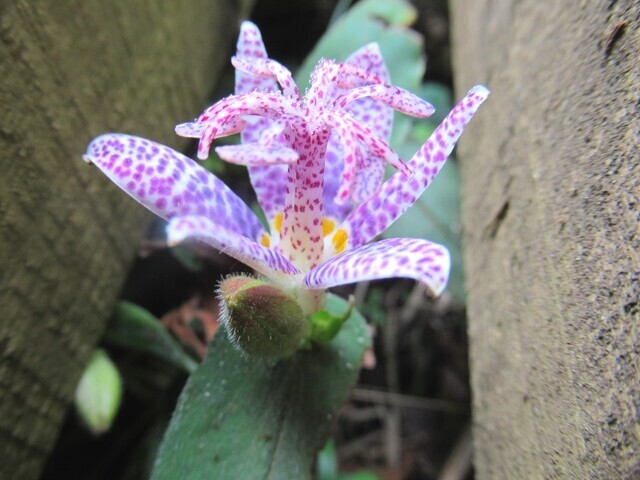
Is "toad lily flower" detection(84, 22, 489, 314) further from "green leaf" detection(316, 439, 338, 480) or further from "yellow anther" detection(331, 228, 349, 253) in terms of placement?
"green leaf" detection(316, 439, 338, 480)

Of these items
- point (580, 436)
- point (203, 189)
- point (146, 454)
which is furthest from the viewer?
point (146, 454)

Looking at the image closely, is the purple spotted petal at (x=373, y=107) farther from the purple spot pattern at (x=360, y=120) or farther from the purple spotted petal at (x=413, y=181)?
the purple spotted petal at (x=413, y=181)

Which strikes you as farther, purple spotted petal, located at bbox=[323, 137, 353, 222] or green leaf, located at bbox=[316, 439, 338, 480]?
green leaf, located at bbox=[316, 439, 338, 480]

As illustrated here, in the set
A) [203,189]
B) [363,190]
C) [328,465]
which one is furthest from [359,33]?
[328,465]

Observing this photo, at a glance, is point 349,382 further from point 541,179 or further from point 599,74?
point 599,74

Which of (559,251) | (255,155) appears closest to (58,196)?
(255,155)

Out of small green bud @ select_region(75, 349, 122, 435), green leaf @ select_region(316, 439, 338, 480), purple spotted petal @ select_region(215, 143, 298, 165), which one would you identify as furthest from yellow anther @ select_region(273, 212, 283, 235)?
green leaf @ select_region(316, 439, 338, 480)

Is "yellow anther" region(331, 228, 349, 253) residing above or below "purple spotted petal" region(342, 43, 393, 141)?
below
